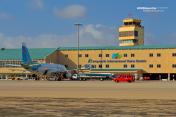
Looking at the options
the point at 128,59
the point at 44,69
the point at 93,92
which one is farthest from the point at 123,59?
the point at 93,92

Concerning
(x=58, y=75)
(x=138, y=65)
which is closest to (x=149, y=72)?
(x=138, y=65)

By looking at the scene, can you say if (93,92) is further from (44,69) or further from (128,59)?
(128,59)

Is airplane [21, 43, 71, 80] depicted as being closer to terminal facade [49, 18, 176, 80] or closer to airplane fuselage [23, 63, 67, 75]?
airplane fuselage [23, 63, 67, 75]

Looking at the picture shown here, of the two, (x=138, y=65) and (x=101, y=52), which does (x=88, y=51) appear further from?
(x=138, y=65)

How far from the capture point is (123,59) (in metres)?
170

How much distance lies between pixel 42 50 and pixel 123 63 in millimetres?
34358

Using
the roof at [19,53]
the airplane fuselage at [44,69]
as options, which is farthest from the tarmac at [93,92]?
the roof at [19,53]

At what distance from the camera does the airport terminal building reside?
162125 mm

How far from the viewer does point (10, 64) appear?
174625 mm

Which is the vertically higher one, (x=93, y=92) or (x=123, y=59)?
(x=123, y=59)

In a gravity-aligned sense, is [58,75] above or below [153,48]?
below

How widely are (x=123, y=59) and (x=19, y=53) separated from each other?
41.8 metres

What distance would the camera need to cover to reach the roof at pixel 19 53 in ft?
576

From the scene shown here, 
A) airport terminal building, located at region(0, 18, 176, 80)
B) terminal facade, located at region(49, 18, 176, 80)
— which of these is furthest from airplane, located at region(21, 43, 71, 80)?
terminal facade, located at region(49, 18, 176, 80)
